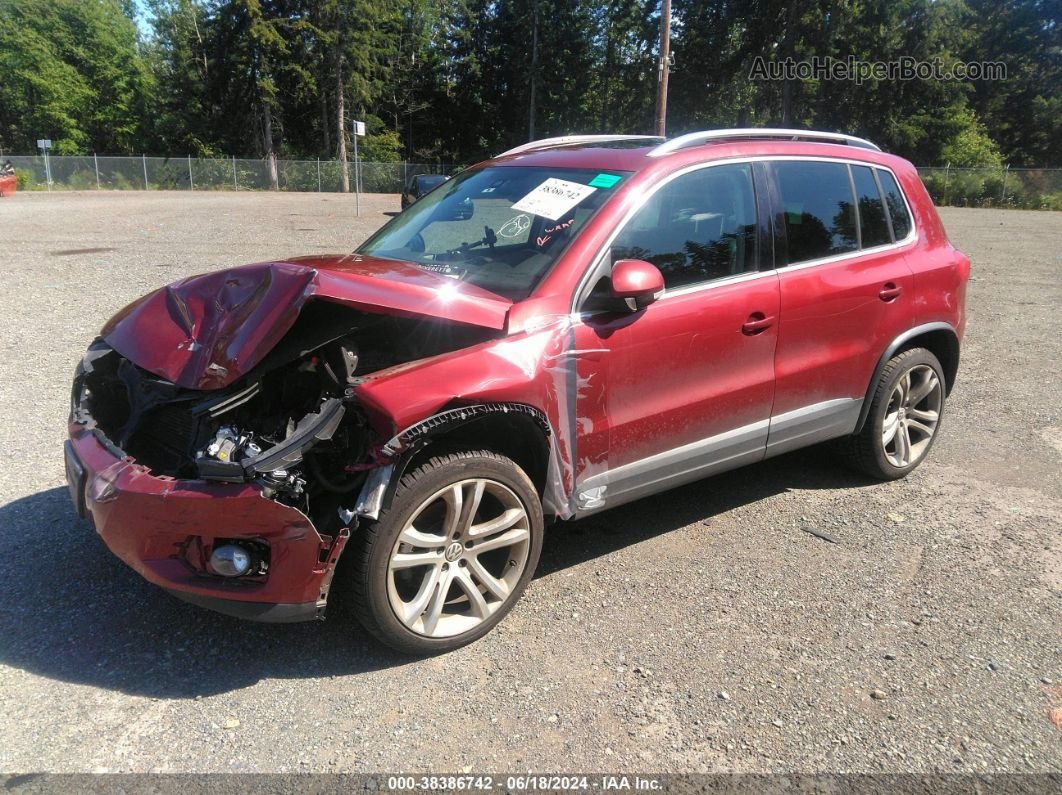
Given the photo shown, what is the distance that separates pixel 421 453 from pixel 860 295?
2588 millimetres

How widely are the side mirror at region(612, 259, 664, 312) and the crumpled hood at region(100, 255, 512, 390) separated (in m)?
0.45

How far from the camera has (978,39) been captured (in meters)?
53.8

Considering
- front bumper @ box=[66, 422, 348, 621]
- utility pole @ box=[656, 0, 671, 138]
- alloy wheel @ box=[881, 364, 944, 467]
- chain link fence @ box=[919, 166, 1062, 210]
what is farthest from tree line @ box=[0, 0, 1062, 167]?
front bumper @ box=[66, 422, 348, 621]

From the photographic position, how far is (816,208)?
13.4 feet

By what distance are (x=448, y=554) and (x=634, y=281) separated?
1.29 meters

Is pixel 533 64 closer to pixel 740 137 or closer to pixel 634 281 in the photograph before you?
pixel 740 137

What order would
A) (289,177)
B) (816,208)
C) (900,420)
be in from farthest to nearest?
(289,177)
(900,420)
(816,208)

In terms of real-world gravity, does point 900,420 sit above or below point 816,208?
below

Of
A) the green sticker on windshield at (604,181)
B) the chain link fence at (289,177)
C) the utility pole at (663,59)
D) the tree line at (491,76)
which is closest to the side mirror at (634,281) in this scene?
the green sticker on windshield at (604,181)

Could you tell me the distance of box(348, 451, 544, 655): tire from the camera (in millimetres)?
2740

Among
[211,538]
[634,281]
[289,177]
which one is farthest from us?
[289,177]

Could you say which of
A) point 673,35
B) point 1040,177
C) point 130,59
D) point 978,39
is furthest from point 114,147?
point 978,39

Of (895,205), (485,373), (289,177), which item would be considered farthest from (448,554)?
(289,177)

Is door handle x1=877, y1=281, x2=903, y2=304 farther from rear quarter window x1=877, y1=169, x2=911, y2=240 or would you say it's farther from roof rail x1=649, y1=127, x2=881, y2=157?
roof rail x1=649, y1=127, x2=881, y2=157
